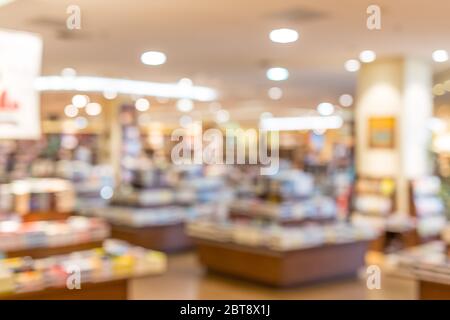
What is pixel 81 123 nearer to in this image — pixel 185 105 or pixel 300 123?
pixel 185 105

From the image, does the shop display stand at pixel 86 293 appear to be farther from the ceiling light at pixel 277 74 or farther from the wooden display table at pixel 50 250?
the ceiling light at pixel 277 74

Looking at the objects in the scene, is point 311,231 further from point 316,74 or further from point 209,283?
point 316,74

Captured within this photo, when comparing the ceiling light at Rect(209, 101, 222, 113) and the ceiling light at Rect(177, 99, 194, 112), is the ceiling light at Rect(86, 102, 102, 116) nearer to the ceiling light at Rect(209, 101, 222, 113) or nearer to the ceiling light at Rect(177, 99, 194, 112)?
the ceiling light at Rect(177, 99, 194, 112)

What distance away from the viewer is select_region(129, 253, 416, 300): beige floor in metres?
5.99

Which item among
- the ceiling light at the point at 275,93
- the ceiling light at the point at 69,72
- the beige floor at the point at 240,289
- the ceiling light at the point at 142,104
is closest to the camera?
the beige floor at the point at 240,289

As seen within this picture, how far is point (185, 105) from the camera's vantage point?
14891 mm

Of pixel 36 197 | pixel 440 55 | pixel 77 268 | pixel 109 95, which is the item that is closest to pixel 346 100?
pixel 109 95

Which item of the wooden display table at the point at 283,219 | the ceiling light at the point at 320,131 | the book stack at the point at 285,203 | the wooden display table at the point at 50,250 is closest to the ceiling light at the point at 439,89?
the book stack at the point at 285,203

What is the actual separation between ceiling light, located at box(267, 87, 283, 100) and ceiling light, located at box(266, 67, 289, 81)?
179 centimetres

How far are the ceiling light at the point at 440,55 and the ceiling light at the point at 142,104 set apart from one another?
7139 millimetres

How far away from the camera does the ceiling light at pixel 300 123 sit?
18.4 metres

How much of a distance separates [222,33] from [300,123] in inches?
512

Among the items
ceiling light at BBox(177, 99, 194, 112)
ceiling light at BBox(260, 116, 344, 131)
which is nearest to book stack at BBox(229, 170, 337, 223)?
ceiling light at BBox(177, 99, 194, 112)

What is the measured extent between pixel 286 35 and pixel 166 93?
6300mm
